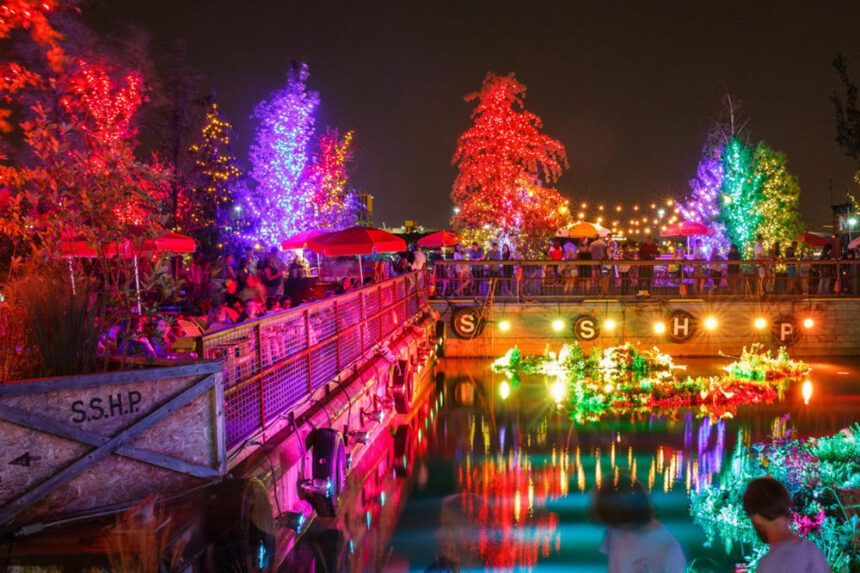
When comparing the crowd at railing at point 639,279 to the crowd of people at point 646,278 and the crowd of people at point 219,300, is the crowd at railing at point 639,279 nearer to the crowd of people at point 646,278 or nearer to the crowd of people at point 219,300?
the crowd of people at point 646,278

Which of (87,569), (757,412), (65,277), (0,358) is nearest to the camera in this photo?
(87,569)

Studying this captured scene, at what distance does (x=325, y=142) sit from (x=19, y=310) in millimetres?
40891

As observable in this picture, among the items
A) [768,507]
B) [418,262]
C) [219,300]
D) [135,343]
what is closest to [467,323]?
[418,262]

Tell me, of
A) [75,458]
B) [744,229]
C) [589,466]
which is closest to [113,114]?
[589,466]

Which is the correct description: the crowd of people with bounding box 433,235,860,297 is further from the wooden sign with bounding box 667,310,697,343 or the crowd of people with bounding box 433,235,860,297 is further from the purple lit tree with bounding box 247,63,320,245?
the purple lit tree with bounding box 247,63,320,245

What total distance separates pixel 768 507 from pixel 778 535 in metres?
0.15

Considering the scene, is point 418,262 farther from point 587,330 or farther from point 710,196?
point 710,196

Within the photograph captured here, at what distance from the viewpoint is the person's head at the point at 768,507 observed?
3674 mm

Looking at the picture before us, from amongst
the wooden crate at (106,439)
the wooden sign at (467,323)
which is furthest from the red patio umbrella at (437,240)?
the wooden crate at (106,439)

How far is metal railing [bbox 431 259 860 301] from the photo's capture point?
2173cm

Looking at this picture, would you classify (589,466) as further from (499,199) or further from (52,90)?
(499,199)

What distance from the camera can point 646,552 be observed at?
406cm

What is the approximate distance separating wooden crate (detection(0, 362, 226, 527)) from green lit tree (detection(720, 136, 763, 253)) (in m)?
40.2

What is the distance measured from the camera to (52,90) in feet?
85.8
